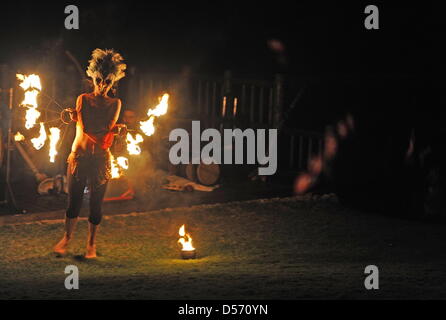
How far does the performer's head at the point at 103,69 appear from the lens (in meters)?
8.66

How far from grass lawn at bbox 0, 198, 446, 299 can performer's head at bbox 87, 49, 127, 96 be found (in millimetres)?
1928

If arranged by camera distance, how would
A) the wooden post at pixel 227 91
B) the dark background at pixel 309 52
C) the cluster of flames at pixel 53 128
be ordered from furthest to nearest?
the wooden post at pixel 227 91, the dark background at pixel 309 52, the cluster of flames at pixel 53 128

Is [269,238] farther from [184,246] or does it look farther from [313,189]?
[313,189]

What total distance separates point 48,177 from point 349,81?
545 cm

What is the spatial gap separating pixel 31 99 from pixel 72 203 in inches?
49.7

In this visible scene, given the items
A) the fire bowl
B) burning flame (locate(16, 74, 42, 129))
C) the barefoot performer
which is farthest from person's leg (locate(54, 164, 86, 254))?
the fire bowl

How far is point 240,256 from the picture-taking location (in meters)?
9.31

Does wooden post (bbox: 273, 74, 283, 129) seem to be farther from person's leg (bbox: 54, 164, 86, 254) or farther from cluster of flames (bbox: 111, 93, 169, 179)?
person's leg (bbox: 54, 164, 86, 254)

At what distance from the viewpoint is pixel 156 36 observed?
74.1ft

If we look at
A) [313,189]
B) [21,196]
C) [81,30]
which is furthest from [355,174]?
[81,30]

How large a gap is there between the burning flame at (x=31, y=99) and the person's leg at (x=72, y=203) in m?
0.71

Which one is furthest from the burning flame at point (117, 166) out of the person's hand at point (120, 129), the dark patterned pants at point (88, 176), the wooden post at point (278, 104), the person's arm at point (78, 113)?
the wooden post at point (278, 104)

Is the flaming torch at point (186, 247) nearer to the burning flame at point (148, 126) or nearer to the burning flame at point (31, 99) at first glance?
the burning flame at point (148, 126)

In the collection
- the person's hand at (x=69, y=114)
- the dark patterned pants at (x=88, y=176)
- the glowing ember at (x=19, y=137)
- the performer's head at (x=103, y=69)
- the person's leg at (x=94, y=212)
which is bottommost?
the person's leg at (x=94, y=212)
